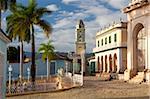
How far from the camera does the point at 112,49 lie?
58688mm

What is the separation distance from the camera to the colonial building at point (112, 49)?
2168 inches

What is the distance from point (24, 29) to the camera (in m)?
36.4

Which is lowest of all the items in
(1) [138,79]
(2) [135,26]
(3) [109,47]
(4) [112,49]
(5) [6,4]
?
(1) [138,79]

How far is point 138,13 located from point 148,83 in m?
8.33

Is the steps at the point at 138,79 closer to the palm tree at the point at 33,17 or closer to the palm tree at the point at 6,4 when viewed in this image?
the palm tree at the point at 33,17

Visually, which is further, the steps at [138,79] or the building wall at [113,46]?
the building wall at [113,46]

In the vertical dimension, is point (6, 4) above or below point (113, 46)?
above

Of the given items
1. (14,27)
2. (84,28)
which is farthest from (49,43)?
(14,27)

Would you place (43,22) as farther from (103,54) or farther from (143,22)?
(103,54)

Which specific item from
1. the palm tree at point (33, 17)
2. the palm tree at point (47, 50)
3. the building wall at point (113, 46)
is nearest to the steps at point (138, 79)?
the palm tree at point (33, 17)

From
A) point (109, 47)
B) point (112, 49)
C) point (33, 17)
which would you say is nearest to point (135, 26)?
point (33, 17)

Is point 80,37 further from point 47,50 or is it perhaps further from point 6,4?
point 6,4

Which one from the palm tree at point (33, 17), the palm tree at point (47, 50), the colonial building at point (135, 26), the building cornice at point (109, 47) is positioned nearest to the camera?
the palm tree at point (33, 17)

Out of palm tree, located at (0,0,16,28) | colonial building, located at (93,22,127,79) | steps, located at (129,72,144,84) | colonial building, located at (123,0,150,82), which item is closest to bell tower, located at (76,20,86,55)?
colonial building, located at (93,22,127,79)
